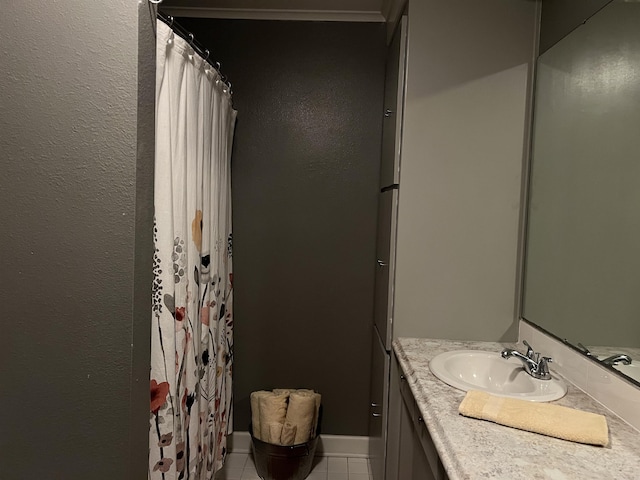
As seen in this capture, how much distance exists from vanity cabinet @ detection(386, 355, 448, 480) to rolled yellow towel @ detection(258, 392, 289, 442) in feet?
2.07

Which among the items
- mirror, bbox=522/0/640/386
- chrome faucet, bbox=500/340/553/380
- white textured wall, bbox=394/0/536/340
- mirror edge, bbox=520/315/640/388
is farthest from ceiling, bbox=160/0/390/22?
chrome faucet, bbox=500/340/553/380

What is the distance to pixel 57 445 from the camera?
3.83ft

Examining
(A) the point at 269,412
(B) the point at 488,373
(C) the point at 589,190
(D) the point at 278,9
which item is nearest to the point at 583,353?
(B) the point at 488,373

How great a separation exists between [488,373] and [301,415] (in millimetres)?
1088

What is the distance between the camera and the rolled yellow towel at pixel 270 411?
2.45 metres

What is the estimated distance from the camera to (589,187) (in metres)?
1.53

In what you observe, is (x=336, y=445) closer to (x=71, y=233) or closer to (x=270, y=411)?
(x=270, y=411)

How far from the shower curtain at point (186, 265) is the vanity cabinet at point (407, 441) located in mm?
770

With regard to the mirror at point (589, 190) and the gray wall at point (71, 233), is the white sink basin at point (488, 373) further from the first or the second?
the gray wall at point (71, 233)

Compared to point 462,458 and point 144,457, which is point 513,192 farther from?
point 144,457

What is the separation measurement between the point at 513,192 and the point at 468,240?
27 centimetres

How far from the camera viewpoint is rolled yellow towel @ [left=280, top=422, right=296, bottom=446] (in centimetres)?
242

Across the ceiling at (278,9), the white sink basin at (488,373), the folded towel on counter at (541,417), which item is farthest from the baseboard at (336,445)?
the ceiling at (278,9)

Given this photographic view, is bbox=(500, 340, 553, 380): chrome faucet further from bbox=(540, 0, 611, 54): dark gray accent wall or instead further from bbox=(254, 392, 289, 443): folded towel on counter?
bbox=(254, 392, 289, 443): folded towel on counter
